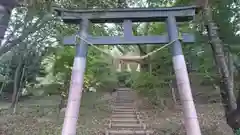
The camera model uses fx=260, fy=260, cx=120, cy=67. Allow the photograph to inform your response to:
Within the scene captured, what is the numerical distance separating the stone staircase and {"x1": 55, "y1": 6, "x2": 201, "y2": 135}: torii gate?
7.20ft

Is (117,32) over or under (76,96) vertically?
over

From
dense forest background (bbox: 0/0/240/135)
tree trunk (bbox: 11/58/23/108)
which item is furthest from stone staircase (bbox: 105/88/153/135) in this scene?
tree trunk (bbox: 11/58/23/108)

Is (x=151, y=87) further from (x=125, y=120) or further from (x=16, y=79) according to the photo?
(x=16, y=79)

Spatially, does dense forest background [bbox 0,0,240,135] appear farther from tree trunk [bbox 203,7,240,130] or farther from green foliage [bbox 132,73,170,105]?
tree trunk [bbox 203,7,240,130]

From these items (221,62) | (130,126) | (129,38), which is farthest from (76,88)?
(130,126)

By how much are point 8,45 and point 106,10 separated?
2837 millimetres

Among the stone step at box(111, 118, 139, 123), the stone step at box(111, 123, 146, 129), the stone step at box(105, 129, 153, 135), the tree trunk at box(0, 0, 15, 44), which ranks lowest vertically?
the stone step at box(105, 129, 153, 135)

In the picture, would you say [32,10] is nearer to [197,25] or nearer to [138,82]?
[197,25]

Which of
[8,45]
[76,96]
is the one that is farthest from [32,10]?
[76,96]

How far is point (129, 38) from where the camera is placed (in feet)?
12.9

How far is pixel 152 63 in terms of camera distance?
9117 mm

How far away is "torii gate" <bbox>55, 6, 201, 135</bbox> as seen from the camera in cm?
367

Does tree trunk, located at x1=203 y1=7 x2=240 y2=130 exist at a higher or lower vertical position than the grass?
higher

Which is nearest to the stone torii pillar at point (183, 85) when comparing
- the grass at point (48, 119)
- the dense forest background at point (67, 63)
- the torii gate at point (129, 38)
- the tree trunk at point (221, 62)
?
the torii gate at point (129, 38)
